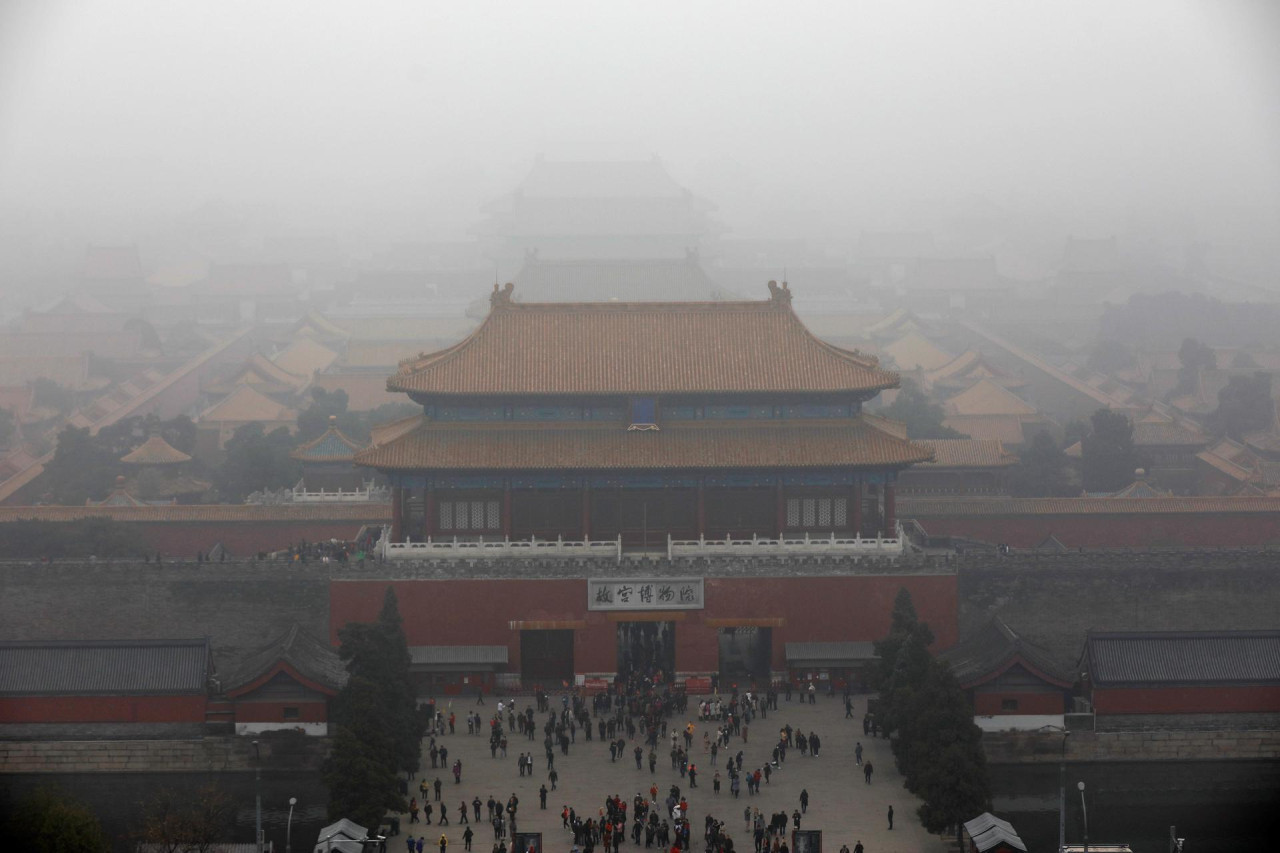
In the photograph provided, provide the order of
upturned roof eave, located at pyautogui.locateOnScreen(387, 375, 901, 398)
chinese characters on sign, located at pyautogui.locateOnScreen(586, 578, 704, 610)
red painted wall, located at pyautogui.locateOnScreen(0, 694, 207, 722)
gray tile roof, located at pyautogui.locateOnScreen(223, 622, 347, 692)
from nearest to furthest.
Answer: gray tile roof, located at pyautogui.locateOnScreen(223, 622, 347, 692), red painted wall, located at pyautogui.locateOnScreen(0, 694, 207, 722), chinese characters on sign, located at pyautogui.locateOnScreen(586, 578, 704, 610), upturned roof eave, located at pyautogui.locateOnScreen(387, 375, 901, 398)

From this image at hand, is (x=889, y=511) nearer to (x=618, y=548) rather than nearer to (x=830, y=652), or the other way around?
(x=830, y=652)

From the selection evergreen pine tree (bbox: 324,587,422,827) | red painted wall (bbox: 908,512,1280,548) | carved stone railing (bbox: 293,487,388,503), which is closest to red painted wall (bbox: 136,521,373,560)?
carved stone railing (bbox: 293,487,388,503)

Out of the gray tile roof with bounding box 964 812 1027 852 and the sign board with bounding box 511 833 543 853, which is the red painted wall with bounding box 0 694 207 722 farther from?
the gray tile roof with bounding box 964 812 1027 852

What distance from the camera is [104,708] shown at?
114ft

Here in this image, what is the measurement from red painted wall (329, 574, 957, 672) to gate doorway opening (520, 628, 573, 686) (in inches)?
13.6

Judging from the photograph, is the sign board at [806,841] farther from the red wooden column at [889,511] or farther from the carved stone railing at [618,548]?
the red wooden column at [889,511]

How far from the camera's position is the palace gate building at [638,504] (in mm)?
38594

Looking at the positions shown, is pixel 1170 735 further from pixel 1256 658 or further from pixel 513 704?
pixel 513 704

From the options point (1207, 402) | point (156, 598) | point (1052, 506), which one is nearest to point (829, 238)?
point (1207, 402)

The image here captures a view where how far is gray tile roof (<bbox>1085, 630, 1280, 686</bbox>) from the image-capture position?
35.1 m

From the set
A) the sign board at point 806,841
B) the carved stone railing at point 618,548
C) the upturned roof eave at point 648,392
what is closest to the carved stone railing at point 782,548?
the carved stone railing at point 618,548

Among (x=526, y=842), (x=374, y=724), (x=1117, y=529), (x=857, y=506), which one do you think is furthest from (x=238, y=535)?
(x=1117, y=529)

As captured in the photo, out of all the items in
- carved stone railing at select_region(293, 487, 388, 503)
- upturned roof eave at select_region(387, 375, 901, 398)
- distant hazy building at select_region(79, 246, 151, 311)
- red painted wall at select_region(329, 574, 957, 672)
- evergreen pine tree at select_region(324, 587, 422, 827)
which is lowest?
evergreen pine tree at select_region(324, 587, 422, 827)

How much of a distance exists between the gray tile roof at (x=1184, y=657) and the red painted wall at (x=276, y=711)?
15.2m
